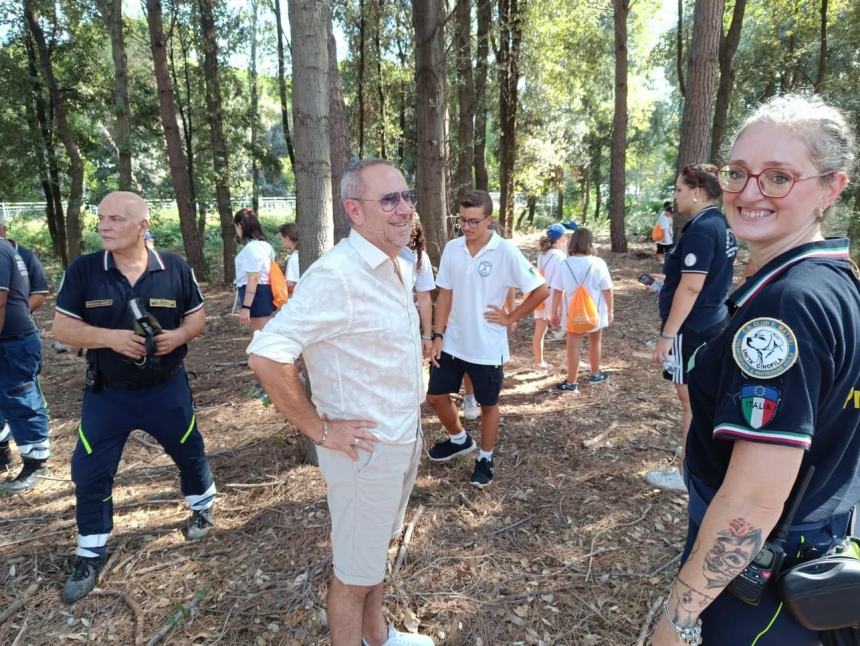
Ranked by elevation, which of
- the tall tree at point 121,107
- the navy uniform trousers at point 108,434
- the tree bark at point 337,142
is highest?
the tall tree at point 121,107

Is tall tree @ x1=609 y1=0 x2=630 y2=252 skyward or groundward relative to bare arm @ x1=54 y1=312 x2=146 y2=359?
skyward

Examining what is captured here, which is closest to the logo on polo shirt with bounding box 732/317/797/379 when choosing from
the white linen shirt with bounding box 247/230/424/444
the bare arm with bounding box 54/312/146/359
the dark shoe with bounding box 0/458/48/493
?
the white linen shirt with bounding box 247/230/424/444

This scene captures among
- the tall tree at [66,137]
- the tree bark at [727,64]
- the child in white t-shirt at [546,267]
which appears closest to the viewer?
the child in white t-shirt at [546,267]

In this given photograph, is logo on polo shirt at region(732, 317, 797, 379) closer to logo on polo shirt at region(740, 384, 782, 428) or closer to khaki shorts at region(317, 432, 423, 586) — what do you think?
logo on polo shirt at region(740, 384, 782, 428)

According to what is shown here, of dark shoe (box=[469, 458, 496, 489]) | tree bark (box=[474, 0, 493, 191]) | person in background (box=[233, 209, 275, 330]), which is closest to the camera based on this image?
dark shoe (box=[469, 458, 496, 489])

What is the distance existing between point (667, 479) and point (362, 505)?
9.82 ft

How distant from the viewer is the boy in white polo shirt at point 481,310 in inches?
159

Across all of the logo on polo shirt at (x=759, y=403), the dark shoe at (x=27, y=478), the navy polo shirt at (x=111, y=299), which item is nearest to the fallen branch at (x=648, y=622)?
the logo on polo shirt at (x=759, y=403)

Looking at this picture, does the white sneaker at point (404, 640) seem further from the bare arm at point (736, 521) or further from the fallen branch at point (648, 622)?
the bare arm at point (736, 521)

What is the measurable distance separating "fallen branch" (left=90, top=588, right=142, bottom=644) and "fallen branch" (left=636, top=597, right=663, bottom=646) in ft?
8.83

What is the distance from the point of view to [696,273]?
3.42 m

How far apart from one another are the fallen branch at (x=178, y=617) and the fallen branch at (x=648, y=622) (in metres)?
2.49

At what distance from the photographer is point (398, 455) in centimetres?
223

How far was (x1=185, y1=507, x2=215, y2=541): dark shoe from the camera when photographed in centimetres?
354
